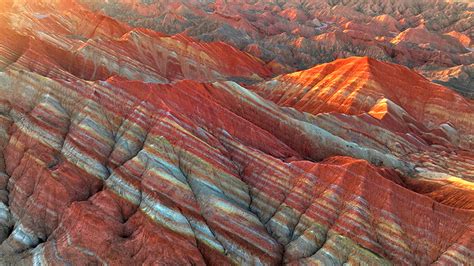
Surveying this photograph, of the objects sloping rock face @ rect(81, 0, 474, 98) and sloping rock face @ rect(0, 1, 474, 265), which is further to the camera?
sloping rock face @ rect(81, 0, 474, 98)

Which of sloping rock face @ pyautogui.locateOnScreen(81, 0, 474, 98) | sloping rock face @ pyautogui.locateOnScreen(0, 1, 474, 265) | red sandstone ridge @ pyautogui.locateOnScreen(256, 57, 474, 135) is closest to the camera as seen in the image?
sloping rock face @ pyautogui.locateOnScreen(0, 1, 474, 265)

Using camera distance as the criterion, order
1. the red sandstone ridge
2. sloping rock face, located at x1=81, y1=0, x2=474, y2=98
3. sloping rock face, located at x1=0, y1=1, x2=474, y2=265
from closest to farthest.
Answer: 1. sloping rock face, located at x1=0, y1=1, x2=474, y2=265
2. the red sandstone ridge
3. sloping rock face, located at x1=81, y1=0, x2=474, y2=98

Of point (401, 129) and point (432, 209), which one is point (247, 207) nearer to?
point (432, 209)

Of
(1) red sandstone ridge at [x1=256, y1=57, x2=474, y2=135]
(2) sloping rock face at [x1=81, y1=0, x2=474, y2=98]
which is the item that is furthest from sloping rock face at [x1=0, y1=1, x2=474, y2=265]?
(2) sloping rock face at [x1=81, y1=0, x2=474, y2=98]

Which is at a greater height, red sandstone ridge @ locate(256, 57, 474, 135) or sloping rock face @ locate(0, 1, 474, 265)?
sloping rock face @ locate(0, 1, 474, 265)

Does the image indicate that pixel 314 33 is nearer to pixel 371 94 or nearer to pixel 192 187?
pixel 371 94

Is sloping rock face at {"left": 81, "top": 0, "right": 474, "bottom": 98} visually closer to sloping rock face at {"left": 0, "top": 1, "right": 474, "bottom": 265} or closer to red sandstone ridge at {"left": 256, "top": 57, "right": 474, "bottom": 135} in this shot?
red sandstone ridge at {"left": 256, "top": 57, "right": 474, "bottom": 135}
